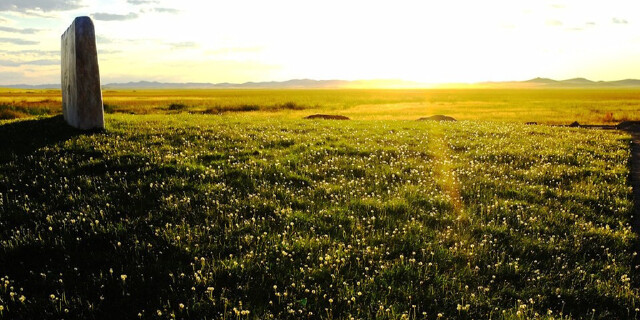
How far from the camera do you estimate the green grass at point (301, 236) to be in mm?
5211

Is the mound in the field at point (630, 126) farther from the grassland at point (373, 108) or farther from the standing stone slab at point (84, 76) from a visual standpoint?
the standing stone slab at point (84, 76)

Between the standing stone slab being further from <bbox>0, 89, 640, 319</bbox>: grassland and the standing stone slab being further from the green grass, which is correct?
the green grass

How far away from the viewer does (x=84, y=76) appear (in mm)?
14867

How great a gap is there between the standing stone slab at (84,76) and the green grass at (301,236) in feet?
7.58

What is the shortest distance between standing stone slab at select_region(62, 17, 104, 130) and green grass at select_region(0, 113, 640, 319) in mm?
2309

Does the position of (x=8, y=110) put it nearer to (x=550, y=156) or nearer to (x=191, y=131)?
(x=191, y=131)

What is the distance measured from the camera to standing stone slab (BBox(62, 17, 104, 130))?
48.3 feet

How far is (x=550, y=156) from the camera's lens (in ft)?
47.9

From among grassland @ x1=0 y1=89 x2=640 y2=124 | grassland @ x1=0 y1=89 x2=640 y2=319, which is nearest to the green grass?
grassland @ x1=0 y1=89 x2=640 y2=319

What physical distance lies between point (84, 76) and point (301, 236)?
12.3m

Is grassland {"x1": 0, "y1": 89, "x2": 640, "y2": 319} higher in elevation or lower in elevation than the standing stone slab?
lower

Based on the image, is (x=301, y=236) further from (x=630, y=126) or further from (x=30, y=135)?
(x=630, y=126)

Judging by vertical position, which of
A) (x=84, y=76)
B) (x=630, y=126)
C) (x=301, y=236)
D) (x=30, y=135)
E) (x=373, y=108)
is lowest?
(x=301, y=236)

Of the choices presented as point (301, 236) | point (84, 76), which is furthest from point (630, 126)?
point (84, 76)
